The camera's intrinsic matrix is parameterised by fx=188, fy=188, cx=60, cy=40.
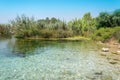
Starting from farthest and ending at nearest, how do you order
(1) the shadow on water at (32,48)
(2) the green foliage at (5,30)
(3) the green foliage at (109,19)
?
(2) the green foliage at (5,30)
(3) the green foliage at (109,19)
(1) the shadow on water at (32,48)

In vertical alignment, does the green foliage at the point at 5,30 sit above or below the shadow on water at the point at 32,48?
above

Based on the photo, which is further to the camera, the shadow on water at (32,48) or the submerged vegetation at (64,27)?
the submerged vegetation at (64,27)

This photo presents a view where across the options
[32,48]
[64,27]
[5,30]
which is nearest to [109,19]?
[64,27]

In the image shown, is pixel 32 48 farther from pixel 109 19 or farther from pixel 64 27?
pixel 64 27

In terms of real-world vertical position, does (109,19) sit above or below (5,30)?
above

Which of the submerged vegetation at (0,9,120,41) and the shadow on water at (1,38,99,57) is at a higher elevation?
the submerged vegetation at (0,9,120,41)

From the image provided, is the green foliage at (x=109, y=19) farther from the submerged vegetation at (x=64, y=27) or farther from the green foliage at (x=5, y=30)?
the green foliage at (x=5, y=30)

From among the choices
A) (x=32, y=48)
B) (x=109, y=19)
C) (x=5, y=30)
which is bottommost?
(x=32, y=48)

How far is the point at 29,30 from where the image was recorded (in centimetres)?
4800

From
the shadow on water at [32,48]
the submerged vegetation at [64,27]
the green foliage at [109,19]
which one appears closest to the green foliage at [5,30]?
the submerged vegetation at [64,27]

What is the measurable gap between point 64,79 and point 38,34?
130 ft

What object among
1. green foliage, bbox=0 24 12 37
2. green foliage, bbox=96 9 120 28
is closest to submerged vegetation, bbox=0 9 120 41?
green foliage, bbox=96 9 120 28

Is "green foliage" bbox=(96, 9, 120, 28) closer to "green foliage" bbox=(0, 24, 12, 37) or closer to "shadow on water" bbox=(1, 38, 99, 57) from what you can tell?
"shadow on water" bbox=(1, 38, 99, 57)

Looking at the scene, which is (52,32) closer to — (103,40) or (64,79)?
(103,40)
